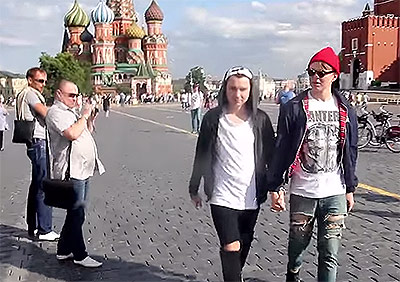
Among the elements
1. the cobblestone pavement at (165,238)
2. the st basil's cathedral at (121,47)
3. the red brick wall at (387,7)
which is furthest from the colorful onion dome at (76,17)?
the cobblestone pavement at (165,238)

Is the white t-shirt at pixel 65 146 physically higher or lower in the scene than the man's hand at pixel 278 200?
higher

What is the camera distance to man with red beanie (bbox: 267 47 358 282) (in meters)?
3.80

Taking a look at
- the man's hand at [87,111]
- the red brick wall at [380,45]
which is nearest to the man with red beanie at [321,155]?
the man's hand at [87,111]

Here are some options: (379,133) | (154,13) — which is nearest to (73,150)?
(379,133)

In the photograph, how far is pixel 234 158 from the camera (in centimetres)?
382

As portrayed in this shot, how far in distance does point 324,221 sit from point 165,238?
2.53 metres

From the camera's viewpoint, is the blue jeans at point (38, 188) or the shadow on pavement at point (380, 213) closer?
the blue jeans at point (38, 188)

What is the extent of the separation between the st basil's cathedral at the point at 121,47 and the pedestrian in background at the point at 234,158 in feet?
257

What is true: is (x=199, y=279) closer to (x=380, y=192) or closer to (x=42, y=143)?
(x=42, y=143)

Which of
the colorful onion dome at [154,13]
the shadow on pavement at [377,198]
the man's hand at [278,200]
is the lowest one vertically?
the shadow on pavement at [377,198]

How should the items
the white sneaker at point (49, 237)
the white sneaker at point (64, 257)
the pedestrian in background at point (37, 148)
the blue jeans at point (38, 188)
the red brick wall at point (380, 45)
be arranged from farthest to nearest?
the red brick wall at point (380, 45) < the white sneaker at point (49, 237) < the blue jeans at point (38, 188) < the pedestrian in background at point (37, 148) < the white sneaker at point (64, 257)

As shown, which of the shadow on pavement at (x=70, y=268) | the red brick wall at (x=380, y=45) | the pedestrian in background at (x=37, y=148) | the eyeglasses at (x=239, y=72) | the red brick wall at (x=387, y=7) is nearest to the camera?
the eyeglasses at (x=239, y=72)

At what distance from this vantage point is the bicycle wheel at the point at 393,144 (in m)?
13.8

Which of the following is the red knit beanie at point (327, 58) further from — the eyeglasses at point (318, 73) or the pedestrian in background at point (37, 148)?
the pedestrian in background at point (37, 148)
